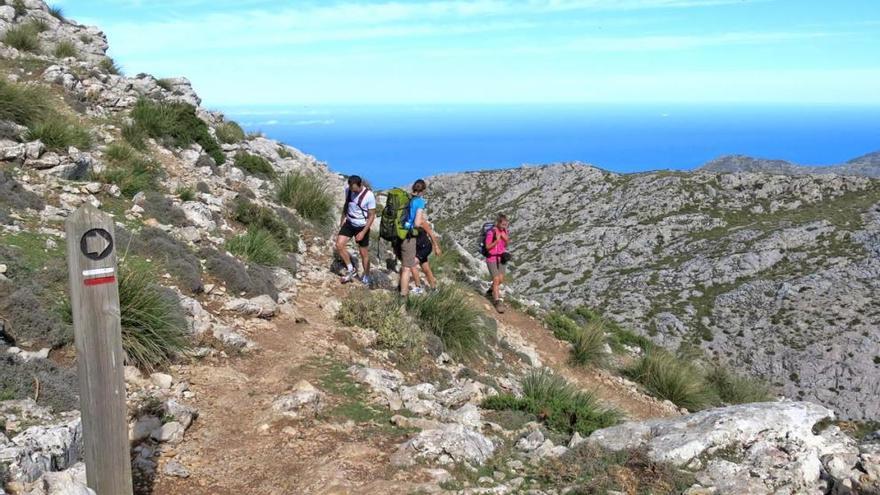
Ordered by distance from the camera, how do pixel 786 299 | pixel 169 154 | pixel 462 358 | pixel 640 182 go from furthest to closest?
pixel 640 182 → pixel 786 299 → pixel 169 154 → pixel 462 358

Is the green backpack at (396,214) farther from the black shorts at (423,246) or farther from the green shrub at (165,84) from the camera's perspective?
the green shrub at (165,84)

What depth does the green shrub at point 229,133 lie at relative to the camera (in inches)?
719

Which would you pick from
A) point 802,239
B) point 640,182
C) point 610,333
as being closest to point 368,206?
point 610,333

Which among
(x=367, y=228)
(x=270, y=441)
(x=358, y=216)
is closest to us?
(x=270, y=441)

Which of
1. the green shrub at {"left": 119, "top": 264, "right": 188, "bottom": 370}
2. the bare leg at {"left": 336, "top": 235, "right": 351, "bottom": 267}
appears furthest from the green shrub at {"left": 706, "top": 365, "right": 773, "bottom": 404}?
the green shrub at {"left": 119, "top": 264, "right": 188, "bottom": 370}

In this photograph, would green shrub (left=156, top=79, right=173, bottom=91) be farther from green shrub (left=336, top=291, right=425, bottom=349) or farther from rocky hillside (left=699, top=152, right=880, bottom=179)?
rocky hillside (left=699, top=152, right=880, bottom=179)

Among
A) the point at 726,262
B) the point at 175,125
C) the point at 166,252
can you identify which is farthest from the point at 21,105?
the point at 726,262

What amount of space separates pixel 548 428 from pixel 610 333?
1122 centimetres

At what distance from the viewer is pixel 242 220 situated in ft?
41.4

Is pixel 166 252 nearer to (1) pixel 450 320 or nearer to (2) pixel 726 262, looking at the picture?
(1) pixel 450 320

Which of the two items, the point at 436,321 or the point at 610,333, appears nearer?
the point at 436,321

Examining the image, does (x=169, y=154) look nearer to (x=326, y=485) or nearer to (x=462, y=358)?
(x=462, y=358)

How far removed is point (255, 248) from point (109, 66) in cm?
1373

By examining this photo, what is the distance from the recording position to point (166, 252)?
9.02m
